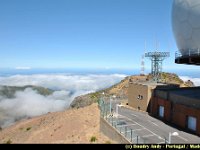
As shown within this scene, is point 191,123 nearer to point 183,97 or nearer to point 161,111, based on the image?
point 183,97

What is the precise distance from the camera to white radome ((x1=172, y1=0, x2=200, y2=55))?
27359 mm

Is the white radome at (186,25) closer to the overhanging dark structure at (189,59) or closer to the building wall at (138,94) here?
the overhanging dark structure at (189,59)

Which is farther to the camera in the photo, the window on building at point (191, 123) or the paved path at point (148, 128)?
the window on building at point (191, 123)

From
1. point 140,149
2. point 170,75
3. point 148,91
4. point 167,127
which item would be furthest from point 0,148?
point 170,75

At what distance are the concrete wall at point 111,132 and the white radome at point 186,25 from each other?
1077 cm

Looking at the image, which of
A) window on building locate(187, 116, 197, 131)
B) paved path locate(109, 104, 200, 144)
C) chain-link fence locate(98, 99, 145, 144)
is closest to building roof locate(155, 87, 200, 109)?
window on building locate(187, 116, 197, 131)

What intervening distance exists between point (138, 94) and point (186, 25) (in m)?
13.8

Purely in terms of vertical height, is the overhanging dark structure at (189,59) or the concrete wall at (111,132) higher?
Result: the overhanging dark structure at (189,59)

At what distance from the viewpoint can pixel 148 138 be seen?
2586 cm

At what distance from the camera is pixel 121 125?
29953mm

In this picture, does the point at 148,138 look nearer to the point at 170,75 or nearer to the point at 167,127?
the point at 167,127

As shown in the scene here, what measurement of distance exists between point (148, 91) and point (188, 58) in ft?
30.9

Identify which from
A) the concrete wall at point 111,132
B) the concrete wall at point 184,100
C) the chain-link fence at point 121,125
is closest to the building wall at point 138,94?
the chain-link fence at point 121,125

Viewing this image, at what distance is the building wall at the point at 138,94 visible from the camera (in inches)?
→ 1473
